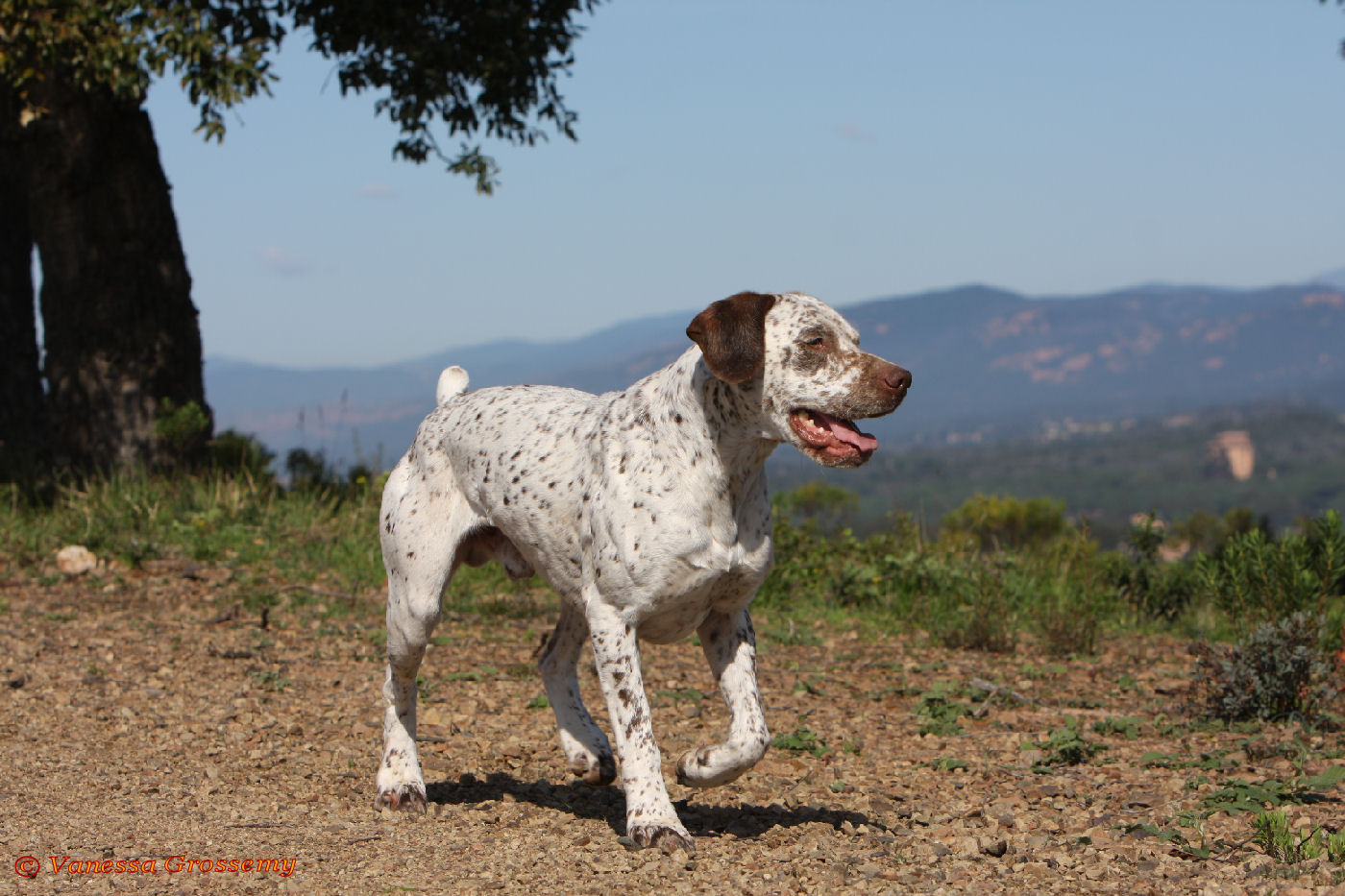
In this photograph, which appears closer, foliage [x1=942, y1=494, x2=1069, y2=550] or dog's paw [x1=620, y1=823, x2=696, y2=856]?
dog's paw [x1=620, y1=823, x2=696, y2=856]

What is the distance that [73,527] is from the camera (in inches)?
394

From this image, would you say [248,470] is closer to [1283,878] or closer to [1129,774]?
[1129,774]

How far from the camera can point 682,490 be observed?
4.30 meters

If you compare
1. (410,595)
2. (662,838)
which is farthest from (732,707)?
(410,595)

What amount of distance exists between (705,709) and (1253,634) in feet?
9.26

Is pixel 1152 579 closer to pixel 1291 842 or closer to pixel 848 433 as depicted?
pixel 1291 842

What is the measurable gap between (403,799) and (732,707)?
1456 mm

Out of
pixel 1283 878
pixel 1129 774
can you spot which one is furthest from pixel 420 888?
pixel 1129 774

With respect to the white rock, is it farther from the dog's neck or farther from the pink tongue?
the pink tongue

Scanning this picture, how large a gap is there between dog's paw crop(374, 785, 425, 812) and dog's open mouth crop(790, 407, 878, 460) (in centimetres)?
216

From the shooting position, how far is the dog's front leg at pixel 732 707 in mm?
4367

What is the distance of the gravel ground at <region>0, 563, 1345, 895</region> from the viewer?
4.09 metres

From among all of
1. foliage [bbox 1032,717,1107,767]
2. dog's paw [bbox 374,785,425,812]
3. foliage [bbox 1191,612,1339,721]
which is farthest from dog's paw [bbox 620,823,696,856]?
foliage [bbox 1191,612,1339,721]

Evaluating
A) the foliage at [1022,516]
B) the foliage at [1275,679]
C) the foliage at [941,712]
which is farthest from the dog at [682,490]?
the foliage at [1022,516]
